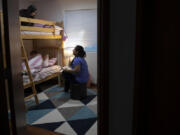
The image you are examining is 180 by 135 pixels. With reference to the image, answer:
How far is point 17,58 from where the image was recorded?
154cm

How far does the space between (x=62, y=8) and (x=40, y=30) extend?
116cm

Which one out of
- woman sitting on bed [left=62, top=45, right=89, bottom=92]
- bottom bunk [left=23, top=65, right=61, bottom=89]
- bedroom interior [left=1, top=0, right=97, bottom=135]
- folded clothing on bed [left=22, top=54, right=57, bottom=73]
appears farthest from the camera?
folded clothing on bed [left=22, top=54, right=57, bottom=73]

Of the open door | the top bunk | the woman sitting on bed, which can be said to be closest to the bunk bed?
the top bunk

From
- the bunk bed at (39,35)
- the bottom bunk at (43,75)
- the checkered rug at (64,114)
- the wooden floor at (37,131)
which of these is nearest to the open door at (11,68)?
the wooden floor at (37,131)

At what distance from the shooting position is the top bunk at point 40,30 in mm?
3034

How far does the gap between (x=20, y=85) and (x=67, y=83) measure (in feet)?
6.82

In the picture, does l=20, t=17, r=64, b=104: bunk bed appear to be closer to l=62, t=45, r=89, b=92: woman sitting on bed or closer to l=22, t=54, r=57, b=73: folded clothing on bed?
l=22, t=54, r=57, b=73: folded clothing on bed

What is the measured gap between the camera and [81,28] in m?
4.19

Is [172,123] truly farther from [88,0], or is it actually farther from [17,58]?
[88,0]

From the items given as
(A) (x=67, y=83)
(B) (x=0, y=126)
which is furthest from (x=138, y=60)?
(A) (x=67, y=83)

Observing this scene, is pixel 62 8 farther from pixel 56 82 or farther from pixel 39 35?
pixel 56 82

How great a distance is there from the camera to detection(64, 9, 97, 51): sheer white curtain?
13.4ft

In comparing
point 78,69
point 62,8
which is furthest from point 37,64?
point 62,8

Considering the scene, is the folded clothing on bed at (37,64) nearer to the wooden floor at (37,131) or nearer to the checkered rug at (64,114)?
the checkered rug at (64,114)
